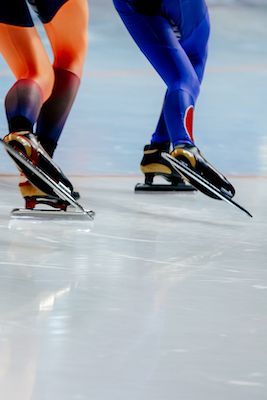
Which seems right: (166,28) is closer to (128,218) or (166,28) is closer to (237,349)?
A: (128,218)

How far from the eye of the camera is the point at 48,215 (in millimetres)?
3129

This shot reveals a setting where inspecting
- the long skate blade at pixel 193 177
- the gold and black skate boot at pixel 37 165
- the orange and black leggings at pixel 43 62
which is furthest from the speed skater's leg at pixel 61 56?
the long skate blade at pixel 193 177

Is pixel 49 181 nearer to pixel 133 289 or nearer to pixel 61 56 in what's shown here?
pixel 61 56

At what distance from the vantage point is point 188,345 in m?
1.60

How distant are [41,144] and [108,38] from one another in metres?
5.03

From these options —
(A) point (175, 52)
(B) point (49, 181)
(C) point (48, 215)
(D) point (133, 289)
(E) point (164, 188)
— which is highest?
→ (D) point (133, 289)

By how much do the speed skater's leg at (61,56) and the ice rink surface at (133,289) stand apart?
27cm

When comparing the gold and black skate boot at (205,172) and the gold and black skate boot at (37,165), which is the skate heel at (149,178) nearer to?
the gold and black skate boot at (205,172)

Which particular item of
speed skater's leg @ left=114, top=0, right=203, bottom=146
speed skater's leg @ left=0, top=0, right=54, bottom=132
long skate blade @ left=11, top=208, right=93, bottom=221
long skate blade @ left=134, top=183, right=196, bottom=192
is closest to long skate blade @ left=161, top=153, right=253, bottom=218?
speed skater's leg @ left=114, top=0, right=203, bottom=146

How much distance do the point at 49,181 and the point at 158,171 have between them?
986 mm

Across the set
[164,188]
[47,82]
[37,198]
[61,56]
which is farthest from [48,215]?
[164,188]

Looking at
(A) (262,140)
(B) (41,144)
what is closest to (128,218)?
(B) (41,144)

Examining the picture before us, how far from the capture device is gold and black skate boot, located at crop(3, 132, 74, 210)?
9.90 feet

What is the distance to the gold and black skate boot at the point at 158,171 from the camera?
3934mm
